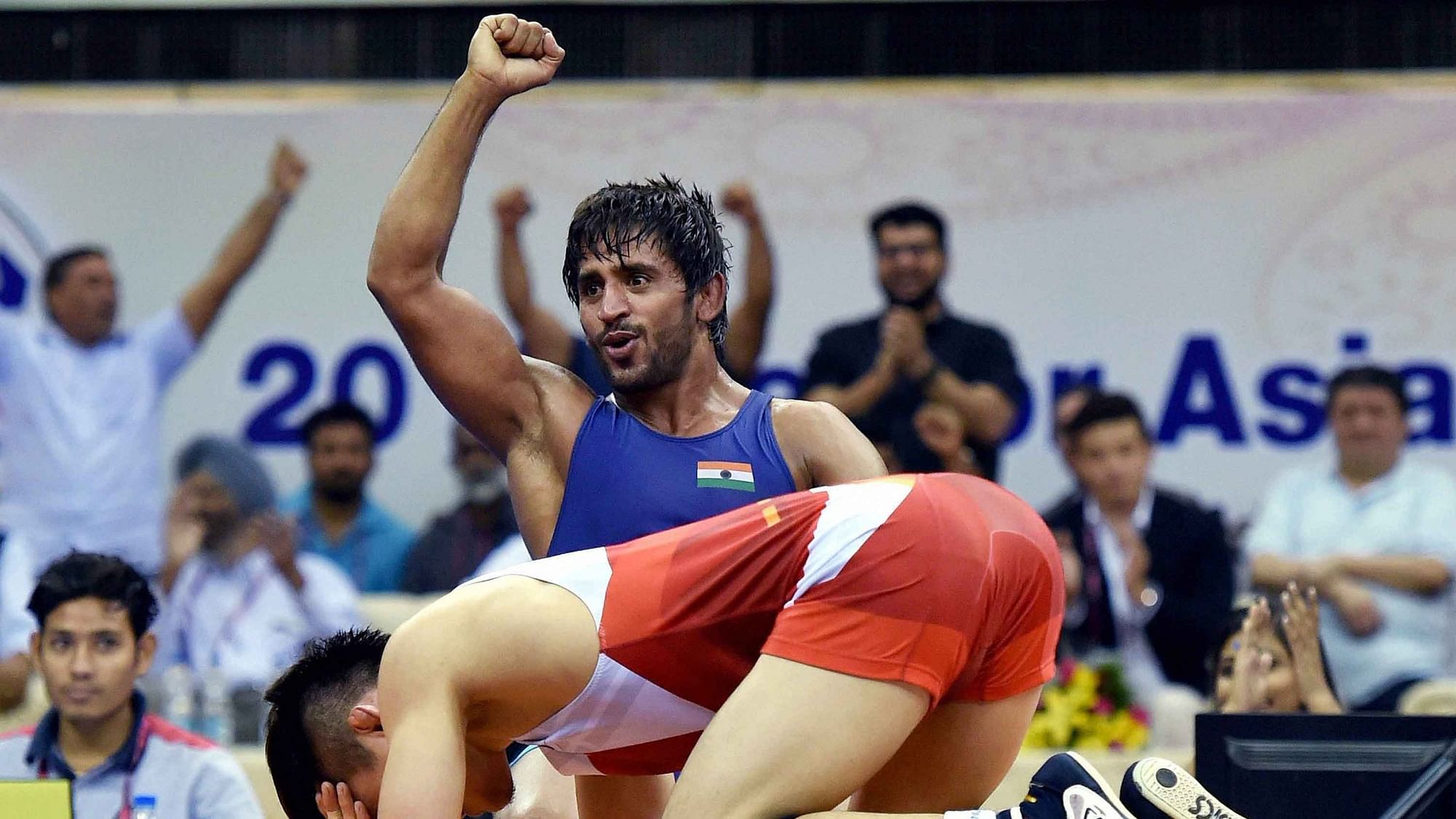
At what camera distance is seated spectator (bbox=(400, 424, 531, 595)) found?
5930 millimetres

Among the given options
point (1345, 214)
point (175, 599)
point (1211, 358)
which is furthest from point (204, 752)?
point (1345, 214)

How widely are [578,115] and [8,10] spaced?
2038 millimetres

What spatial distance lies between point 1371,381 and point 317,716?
161 inches

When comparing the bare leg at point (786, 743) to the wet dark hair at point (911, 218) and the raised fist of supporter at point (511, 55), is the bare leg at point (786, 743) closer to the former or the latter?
the raised fist of supporter at point (511, 55)

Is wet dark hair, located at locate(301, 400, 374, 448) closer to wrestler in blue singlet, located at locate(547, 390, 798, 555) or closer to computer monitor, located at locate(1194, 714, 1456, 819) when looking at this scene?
wrestler in blue singlet, located at locate(547, 390, 798, 555)

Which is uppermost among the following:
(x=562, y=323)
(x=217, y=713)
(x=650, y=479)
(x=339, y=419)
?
(x=562, y=323)

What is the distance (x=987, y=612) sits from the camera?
248cm

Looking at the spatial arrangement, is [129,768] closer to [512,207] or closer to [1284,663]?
[1284,663]

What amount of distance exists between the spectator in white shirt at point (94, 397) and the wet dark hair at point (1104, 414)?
2.79 m

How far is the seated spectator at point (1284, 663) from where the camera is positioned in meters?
3.80

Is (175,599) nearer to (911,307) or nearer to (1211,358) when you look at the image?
(911,307)

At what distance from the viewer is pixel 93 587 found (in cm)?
399

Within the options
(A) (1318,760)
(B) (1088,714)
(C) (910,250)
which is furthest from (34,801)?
(C) (910,250)

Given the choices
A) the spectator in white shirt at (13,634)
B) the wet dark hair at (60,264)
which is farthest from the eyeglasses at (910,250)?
the spectator in white shirt at (13,634)
